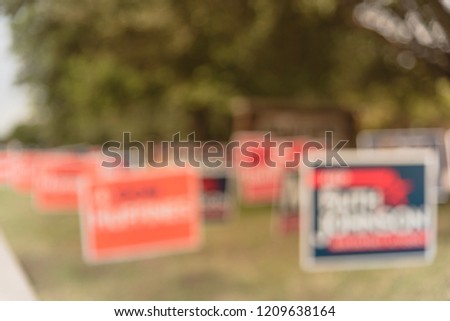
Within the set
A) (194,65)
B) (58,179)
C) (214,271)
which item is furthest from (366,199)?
(58,179)

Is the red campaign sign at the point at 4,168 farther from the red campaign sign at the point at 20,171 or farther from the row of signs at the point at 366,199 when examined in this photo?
the row of signs at the point at 366,199

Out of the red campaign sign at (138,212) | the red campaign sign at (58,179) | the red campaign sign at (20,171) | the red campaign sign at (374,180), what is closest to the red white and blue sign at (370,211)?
the red campaign sign at (374,180)

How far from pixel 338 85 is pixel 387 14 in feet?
0.63

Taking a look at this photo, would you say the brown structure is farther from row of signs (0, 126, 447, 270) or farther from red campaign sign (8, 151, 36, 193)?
red campaign sign (8, 151, 36, 193)

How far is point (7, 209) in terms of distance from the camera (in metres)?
1.29

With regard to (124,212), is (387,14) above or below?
above

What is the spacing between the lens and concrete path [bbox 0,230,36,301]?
4.18 ft

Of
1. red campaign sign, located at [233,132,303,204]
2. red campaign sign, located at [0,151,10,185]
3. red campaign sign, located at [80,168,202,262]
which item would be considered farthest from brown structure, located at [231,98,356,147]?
red campaign sign, located at [0,151,10,185]

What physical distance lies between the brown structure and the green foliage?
24 mm

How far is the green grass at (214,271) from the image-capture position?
129 centimetres

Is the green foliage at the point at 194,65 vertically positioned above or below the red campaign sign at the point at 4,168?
above
